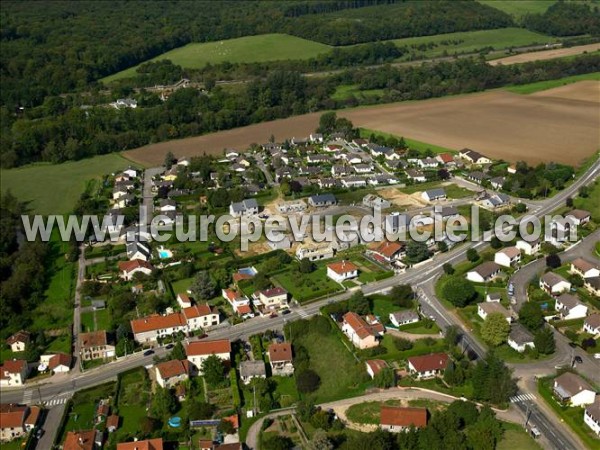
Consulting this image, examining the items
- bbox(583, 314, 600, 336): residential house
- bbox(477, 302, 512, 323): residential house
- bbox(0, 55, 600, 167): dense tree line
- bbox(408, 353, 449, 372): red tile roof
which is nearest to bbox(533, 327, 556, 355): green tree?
bbox(477, 302, 512, 323): residential house

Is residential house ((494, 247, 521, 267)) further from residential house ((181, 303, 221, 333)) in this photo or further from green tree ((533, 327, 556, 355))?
residential house ((181, 303, 221, 333))

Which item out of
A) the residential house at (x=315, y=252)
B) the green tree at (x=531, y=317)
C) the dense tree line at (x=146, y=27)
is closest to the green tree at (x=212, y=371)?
the residential house at (x=315, y=252)

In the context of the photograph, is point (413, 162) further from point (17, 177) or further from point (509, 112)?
point (17, 177)

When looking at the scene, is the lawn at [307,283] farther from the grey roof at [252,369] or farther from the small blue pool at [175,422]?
the small blue pool at [175,422]

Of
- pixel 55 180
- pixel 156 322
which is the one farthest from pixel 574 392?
pixel 55 180

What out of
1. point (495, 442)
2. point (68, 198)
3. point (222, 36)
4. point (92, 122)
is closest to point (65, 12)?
point (222, 36)
